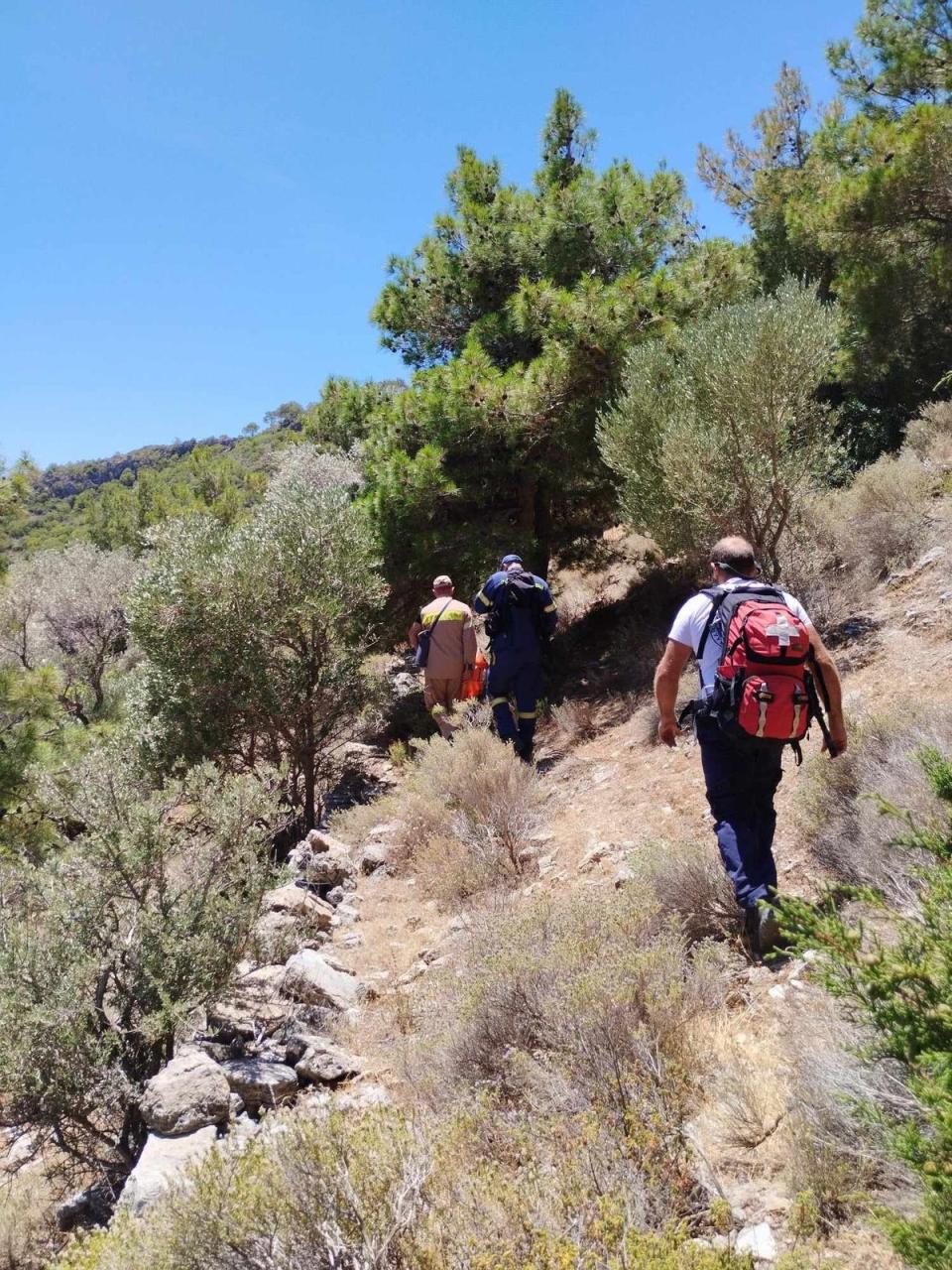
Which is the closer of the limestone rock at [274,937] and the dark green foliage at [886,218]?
the limestone rock at [274,937]

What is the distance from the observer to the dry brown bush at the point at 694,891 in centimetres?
363

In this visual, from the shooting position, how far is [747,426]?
24.2ft

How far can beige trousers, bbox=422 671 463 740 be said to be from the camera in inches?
328

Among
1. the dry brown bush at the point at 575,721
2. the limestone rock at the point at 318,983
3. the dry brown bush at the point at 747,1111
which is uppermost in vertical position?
the dry brown bush at the point at 575,721

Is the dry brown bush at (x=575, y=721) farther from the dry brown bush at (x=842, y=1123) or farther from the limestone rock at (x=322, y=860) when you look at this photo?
the dry brown bush at (x=842, y=1123)

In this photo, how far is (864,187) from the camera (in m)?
9.25

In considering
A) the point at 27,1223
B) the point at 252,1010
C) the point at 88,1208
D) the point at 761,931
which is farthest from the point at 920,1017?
the point at 27,1223

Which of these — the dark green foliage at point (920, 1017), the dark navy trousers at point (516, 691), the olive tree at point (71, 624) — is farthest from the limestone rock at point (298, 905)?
the olive tree at point (71, 624)

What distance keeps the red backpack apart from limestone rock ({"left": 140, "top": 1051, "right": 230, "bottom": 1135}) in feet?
8.89

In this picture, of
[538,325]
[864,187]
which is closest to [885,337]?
[864,187]

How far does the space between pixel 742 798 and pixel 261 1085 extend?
2566mm

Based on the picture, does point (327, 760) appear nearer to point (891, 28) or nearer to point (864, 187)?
point (864, 187)

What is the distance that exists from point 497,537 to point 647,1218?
28.7 feet

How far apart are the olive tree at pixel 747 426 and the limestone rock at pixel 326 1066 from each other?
227 inches
